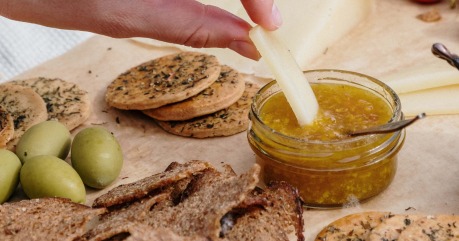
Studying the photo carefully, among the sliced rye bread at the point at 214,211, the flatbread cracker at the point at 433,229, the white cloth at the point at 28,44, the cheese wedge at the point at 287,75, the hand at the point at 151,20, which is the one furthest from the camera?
the white cloth at the point at 28,44

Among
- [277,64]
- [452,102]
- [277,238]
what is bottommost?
[452,102]

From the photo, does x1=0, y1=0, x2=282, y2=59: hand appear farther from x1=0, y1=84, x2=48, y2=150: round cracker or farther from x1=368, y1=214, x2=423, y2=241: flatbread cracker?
x1=368, y1=214, x2=423, y2=241: flatbread cracker

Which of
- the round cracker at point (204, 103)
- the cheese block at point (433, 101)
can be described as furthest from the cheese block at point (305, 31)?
the cheese block at point (433, 101)

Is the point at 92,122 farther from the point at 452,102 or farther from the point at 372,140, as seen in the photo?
the point at 452,102

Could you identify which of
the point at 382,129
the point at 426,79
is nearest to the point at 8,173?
the point at 382,129

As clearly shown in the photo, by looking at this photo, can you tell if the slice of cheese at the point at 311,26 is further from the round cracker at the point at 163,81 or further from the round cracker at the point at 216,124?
the round cracker at the point at 216,124

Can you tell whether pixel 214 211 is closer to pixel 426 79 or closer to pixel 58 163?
pixel 58 163

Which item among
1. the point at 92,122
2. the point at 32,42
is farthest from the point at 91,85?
the point at 32,42
